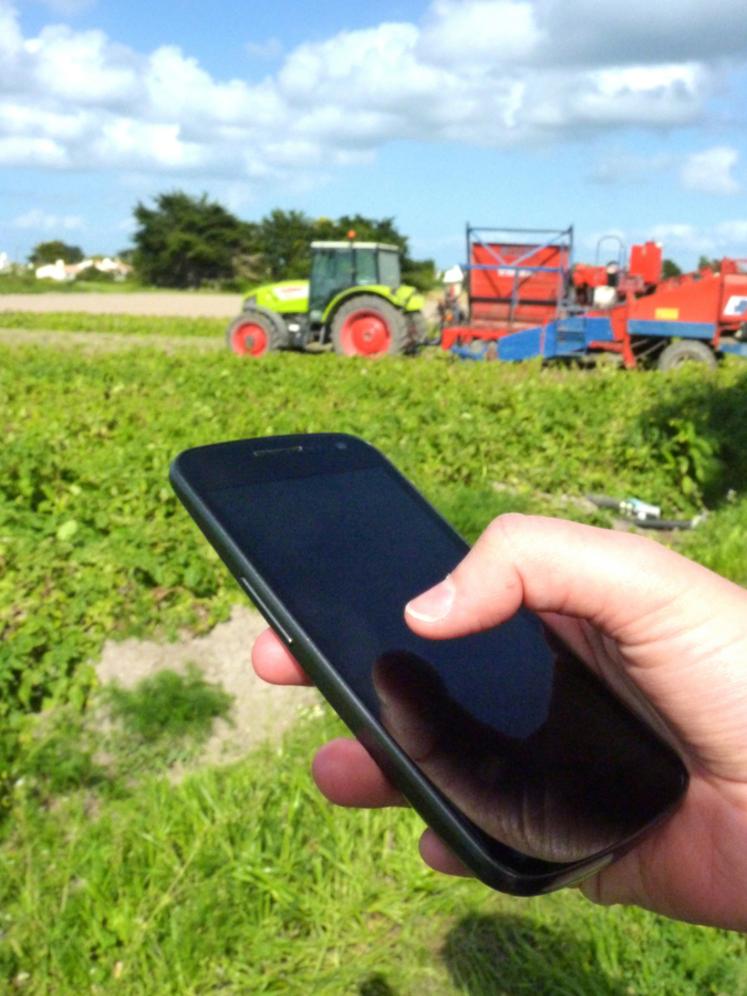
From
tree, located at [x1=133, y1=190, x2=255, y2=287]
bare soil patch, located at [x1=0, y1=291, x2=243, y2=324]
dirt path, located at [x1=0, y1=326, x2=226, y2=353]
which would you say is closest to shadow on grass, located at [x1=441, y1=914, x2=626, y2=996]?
dirt path, located at [x1=0, y1=326, x2=226, y2=353]

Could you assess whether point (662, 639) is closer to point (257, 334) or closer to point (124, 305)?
point (257, 334)

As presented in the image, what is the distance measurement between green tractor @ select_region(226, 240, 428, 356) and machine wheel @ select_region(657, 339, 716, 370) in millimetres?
4083

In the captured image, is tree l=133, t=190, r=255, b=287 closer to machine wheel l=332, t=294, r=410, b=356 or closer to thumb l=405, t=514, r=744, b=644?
machine wheel l=332, t=294, r=410, b=356

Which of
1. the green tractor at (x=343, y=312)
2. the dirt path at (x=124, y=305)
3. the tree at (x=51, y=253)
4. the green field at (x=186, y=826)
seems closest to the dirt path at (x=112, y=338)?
the green tractor at (x=343, y=312)

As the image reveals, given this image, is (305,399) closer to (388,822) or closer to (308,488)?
(388,822)

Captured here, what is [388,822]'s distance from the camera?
3.27 m

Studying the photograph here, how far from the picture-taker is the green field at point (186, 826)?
273 cm

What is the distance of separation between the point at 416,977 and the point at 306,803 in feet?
2.43

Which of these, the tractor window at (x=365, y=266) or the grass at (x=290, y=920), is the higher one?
the tractor window at (x=365, y=266)

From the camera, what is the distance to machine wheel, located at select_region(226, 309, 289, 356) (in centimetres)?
1723

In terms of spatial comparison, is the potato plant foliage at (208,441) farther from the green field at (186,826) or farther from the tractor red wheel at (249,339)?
the tractor red wheel at (249,339)

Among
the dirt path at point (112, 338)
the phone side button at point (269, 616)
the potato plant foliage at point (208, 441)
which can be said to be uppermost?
the phone side button at point (269, 616)

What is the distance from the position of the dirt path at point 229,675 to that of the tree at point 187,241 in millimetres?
54912

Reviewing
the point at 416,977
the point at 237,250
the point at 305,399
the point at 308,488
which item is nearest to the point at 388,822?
the point at 416,977
